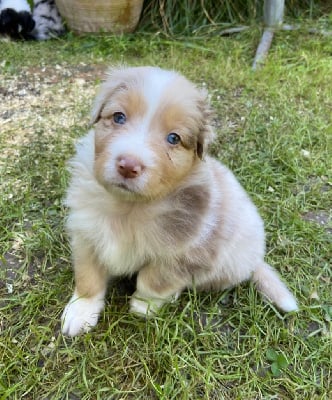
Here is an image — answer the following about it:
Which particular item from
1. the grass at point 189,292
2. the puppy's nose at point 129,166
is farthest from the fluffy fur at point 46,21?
the puppy's nose at point 129,166

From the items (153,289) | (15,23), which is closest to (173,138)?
(153,289)

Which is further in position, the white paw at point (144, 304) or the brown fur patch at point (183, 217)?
the white paw at point (144, 304)

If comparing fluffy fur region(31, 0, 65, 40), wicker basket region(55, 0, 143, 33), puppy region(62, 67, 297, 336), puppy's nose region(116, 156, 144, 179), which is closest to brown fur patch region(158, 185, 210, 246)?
puppy region(62, 67, 297, 336)

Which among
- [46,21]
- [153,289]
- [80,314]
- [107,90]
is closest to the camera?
[107,90]

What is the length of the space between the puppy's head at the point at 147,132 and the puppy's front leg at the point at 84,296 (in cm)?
60

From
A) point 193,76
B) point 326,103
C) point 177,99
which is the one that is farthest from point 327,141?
point 177,99

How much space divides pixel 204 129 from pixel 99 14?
4.15 metres

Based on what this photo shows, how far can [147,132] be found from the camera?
2.14 metres

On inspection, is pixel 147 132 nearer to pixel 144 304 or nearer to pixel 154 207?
pixel 154 207

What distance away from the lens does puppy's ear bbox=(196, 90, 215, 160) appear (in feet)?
7.61

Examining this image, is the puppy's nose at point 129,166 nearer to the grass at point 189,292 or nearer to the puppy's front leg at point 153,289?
the puppy's front leg at point 153,289

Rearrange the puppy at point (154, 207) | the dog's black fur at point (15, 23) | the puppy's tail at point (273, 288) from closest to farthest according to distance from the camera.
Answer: the puppy at point (154, 207) → the puppy's tail at point (273, 288) → the dog's black fur at point (15, 23)

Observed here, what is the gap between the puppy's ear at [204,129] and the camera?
232 centimetres

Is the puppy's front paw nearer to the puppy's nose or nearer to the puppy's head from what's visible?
the puppy's head
